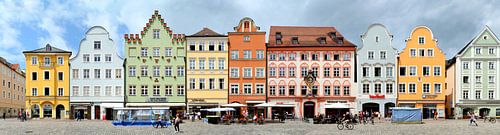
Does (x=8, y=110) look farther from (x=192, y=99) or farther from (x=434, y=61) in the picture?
(x=434, y=61)

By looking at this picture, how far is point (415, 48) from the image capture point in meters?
64.4

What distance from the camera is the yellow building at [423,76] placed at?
64188 mm

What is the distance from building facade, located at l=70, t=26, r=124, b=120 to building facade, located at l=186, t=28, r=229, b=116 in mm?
8697

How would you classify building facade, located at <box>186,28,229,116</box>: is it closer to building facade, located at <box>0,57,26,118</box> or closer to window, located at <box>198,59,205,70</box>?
window, located at <box>198,59,205,70</box>

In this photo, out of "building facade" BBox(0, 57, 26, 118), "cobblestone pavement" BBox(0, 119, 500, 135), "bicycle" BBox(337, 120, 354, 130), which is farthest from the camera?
"building facade" BBox(0, 57, 26, 118)

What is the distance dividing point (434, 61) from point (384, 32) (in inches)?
276

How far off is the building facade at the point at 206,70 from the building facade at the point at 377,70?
54.4 ft

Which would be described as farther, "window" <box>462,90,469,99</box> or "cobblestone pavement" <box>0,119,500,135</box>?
"window" <box>462,90,469,99</box>

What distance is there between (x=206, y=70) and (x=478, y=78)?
3366cm

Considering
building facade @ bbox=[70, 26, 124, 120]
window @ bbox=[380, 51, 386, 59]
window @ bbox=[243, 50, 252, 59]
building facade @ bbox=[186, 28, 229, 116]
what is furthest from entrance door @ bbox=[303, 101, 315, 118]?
building facade @ bbox=[70, 26, 124, 120]

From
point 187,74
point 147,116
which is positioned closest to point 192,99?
point 187,74

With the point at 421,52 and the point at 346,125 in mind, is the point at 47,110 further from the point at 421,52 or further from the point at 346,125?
the point at 421,52

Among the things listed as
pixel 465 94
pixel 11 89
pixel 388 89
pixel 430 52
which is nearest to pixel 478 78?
pixel 465 94

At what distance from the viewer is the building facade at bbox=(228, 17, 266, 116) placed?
6462 cm
